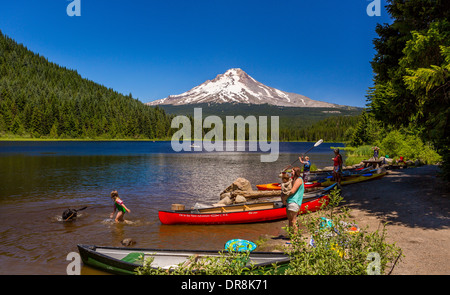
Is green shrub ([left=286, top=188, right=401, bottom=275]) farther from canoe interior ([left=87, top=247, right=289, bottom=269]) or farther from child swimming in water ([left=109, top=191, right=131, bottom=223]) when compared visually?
child swimming in water ([left=109, top=191, right=131, bottom=223])

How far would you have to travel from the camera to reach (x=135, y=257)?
8406 millimetres

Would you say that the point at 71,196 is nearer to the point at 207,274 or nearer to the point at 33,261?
the point at 33,261

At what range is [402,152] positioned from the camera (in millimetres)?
37562

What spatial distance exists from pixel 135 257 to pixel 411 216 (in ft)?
37.3

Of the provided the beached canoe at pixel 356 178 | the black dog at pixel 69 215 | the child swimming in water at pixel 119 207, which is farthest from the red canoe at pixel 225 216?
the beached canoe at pixel 356 178

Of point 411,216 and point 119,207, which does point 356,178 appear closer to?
point 411,216

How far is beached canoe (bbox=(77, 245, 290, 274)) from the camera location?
286 inches

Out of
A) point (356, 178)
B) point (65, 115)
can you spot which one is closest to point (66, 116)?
point (65, 115)

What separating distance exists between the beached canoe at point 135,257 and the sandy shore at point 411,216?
350 centimetres

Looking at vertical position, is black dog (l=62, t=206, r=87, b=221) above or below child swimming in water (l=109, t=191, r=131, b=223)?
below

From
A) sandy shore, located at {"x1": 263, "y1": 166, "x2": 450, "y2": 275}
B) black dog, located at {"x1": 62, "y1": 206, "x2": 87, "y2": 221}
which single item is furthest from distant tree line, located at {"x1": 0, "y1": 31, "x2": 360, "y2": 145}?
black dog, located at {"x1": 62, "y1": 206, "x2": 87, "y2": 221}

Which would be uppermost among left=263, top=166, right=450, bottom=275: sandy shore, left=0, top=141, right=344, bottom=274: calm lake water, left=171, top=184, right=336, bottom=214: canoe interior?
left=263, top=166, right=450, bottom=275: sandy shore

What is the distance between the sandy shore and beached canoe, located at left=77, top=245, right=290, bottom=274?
11.5 ft

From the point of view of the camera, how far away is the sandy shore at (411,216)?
7.50m
